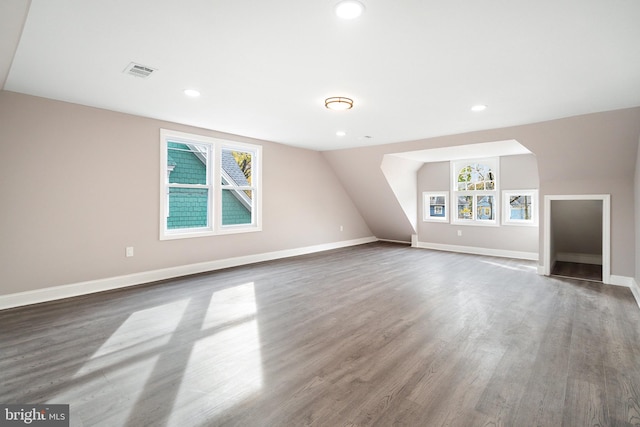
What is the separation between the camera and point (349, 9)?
1.92 metres

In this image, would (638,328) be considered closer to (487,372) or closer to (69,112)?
(487,372)

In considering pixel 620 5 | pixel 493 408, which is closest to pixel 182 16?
pixel 620 5

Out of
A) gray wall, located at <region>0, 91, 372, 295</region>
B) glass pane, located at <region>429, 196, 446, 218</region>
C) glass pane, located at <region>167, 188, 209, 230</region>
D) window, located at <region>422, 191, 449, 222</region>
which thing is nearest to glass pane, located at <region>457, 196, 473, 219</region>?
window, located at <region>422, 191, 449, 222</region>

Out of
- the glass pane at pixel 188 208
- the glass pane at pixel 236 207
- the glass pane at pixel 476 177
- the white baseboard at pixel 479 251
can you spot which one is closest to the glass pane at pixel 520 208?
the glass pane at pixel 476 177

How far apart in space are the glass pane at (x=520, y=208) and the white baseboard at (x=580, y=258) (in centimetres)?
103

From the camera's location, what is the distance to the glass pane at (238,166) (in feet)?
18.9

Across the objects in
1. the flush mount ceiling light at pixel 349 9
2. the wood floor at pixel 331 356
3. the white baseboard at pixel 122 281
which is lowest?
the wood floor at pixel 331 356

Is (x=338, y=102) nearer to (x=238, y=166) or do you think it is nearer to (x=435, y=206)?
(x=238, y=166)

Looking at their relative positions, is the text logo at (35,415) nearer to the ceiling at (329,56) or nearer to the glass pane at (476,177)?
the ceiling at (329,56)

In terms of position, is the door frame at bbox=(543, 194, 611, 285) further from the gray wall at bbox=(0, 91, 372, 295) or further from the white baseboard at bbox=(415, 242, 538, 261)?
the gray wall at bbox=(0, 91, 372, 295)

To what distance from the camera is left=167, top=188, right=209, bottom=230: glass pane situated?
4.99 m

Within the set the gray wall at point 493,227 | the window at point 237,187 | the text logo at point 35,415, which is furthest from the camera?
the gray wall at point 493,227

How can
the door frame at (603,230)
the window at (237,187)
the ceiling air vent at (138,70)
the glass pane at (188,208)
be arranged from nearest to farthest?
the ceiling air vent at (138,70), the door frame at (603,230), the glass pane at (188,208), the window at (237,187)

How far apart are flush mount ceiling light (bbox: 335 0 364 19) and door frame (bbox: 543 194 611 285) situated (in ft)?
15.9
